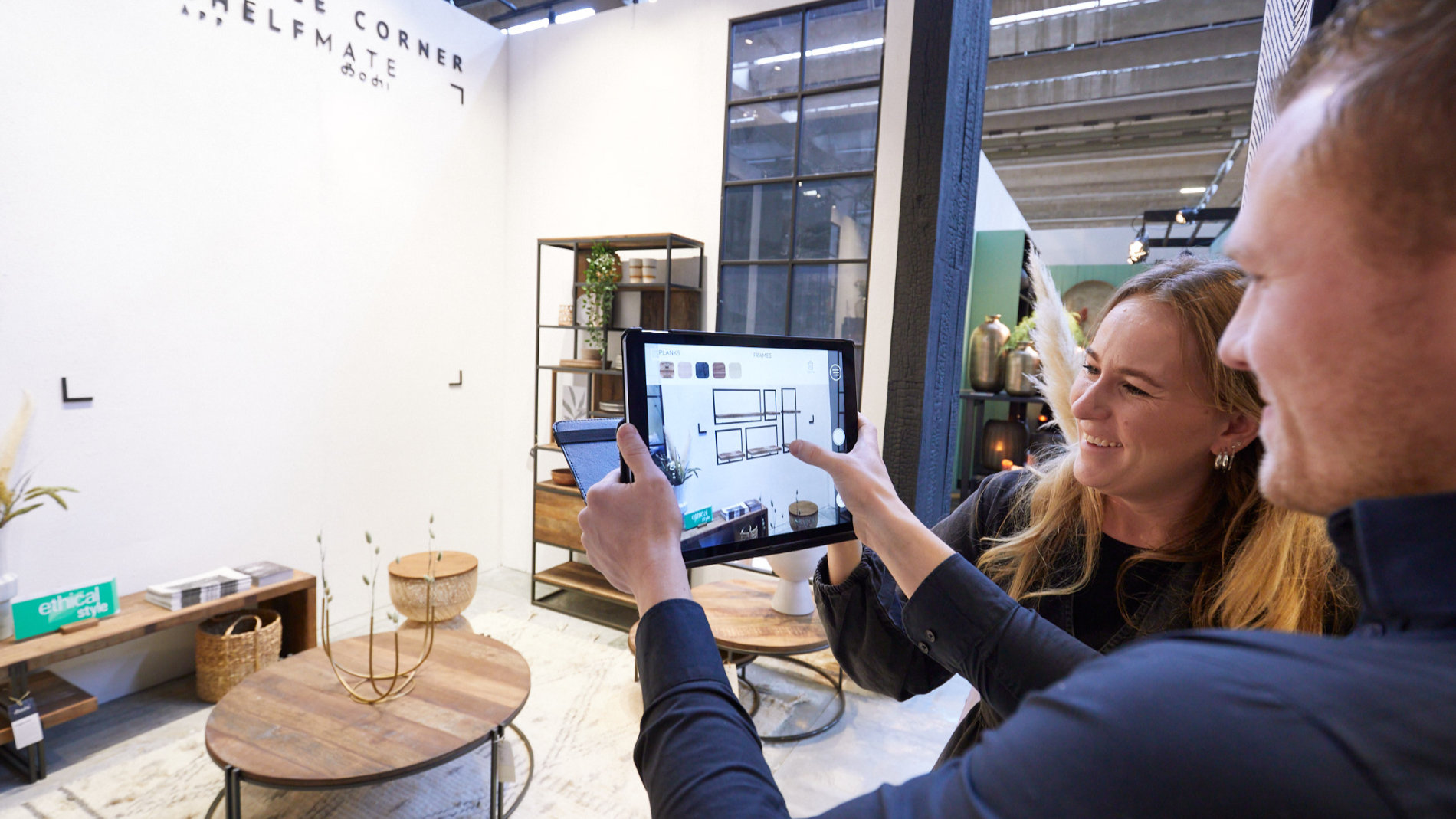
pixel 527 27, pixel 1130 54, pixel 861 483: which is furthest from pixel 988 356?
pixel 861 483

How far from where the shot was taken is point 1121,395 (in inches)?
43.1

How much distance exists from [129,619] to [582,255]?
2698 millimetres

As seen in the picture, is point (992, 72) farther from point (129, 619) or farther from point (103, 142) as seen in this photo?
point (129, 619)

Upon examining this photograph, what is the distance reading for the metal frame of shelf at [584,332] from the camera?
3.89 meters

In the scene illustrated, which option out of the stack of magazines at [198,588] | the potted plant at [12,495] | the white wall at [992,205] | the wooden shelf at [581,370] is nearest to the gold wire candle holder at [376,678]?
the stack of magazines at [198,588]

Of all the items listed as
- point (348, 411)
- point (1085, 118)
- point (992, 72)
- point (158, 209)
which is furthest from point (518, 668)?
point (1085, 118)

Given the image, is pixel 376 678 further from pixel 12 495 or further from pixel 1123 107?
pixel 1123 107

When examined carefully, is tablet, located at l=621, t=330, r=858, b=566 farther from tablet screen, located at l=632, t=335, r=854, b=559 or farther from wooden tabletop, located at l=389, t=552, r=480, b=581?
wooden tabletop, located at l=389, t=552, r=480, b=581

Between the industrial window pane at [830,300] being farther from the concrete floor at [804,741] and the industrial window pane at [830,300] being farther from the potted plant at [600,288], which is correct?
the concrete floor at [804,741]

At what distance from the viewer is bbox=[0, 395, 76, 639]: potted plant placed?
2.50 meters

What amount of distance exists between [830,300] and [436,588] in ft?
7.52

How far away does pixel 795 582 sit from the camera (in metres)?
3.07

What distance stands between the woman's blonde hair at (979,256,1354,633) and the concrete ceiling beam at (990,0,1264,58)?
452 cm

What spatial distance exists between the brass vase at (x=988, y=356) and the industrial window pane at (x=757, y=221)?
207cm
